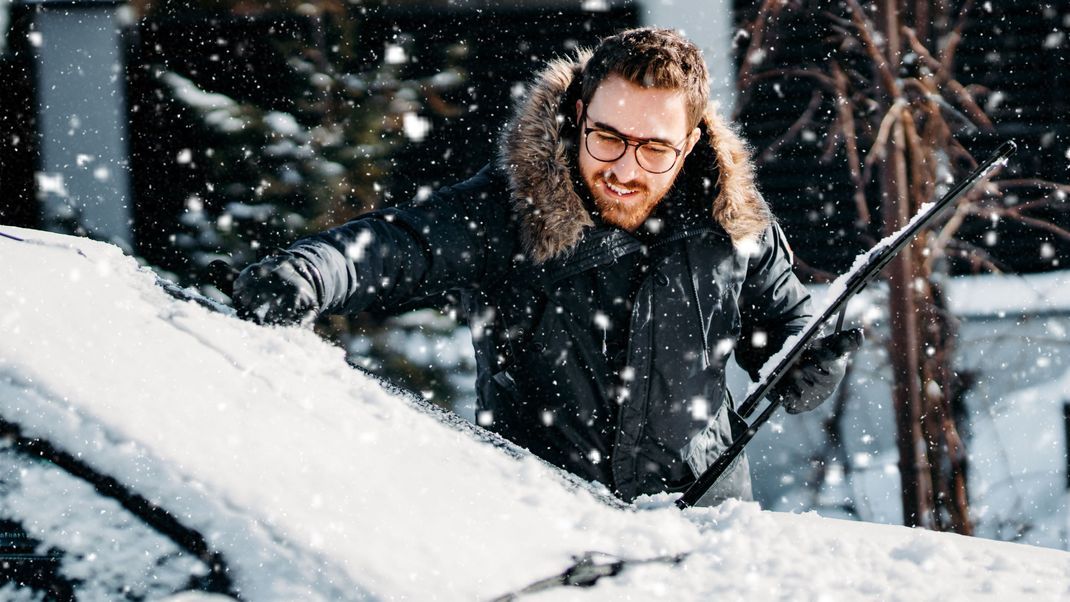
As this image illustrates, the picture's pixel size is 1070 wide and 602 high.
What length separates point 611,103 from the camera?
7.16 ft

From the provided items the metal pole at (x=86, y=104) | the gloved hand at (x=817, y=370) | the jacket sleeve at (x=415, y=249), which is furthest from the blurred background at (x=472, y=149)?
the jacket sleeve at (x=415, y=249)

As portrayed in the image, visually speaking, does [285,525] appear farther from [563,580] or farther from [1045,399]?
[1045,399]

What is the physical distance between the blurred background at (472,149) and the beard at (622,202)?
2.60 meters

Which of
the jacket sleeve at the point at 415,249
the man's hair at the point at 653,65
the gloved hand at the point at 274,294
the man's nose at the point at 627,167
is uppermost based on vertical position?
the man's hair at the point at 653,65

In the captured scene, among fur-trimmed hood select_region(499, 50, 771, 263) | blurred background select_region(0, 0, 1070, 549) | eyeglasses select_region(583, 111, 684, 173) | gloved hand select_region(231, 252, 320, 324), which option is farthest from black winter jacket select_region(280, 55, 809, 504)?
blurred background select_region(0, 0, 1070, 549)

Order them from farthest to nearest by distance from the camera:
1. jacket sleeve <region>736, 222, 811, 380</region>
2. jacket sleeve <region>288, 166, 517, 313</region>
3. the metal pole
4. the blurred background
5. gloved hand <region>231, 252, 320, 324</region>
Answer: the metal pole → the blurred background → jacket sleeve <region>736, 222, 811, 380</region> → jacket sleeve <region>288, 166, 517, 313</region> → gloved hand <region>231, 252, 320, 324</region>

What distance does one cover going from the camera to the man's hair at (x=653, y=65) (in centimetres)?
219

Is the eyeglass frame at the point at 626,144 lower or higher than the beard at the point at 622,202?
A: higher

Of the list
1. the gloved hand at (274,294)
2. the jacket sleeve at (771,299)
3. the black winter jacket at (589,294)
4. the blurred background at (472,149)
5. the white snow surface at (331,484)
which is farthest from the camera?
the blurred background at (472,149)

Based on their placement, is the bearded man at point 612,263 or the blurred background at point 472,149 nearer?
the bearded man at point 612,263

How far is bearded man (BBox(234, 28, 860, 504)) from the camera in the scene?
221 centimetres

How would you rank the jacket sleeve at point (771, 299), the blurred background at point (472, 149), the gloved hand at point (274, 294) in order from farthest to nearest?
the blurred background at point (472, 149) → the jacket sleeve at point (771, 299) → the gloved hand at point (274, 294)

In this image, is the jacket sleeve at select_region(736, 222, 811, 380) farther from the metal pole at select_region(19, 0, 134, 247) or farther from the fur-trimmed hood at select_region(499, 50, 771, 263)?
the metal pole at select_region(19, 0, 134, 247)

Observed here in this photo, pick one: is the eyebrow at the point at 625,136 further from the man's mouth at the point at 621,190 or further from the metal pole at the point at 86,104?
the metal pole at the point at 86,104
